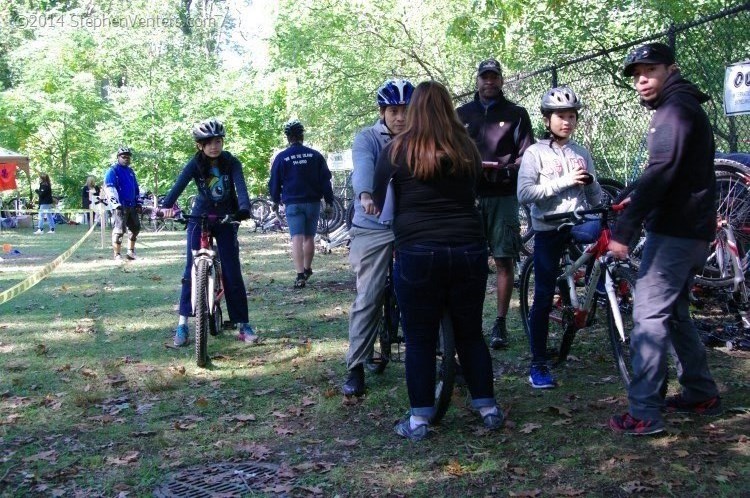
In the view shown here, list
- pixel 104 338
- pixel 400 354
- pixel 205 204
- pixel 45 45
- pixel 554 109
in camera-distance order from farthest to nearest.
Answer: pixel 45 45 < pixel 104 338 < pixel 205 204 < pixel 400 354 < pixel 554 109

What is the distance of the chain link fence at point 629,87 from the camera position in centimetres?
786

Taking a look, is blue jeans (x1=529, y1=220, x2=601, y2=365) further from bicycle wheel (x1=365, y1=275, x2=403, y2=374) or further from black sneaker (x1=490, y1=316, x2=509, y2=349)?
black sneaker (x1=490, y1=316, x2=509, y2=349)

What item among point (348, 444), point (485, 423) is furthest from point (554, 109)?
point (348, 444)

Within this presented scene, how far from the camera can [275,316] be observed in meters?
9.42

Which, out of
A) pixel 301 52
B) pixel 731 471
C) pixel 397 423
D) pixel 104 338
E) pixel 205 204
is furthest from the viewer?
pixel 301 52

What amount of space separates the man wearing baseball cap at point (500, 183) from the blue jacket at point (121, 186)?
30.0 feet

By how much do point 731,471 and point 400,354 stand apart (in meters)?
3.18

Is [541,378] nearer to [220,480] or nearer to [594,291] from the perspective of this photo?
[594,291]

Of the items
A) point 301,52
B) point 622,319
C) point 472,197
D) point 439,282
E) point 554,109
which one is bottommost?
point 622,319

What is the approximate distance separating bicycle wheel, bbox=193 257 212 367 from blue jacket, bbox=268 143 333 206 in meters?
4.36

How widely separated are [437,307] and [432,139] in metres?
0.96

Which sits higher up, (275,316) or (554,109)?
(554,109)

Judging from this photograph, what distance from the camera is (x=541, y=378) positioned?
5.92m

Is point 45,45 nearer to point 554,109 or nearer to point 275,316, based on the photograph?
point 275,316
